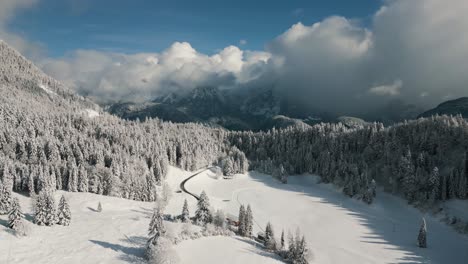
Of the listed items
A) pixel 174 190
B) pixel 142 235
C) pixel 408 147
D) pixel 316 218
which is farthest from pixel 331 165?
pixel 142 235

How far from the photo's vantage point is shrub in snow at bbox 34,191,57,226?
80.8 meters

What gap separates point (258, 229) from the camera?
10894 cm

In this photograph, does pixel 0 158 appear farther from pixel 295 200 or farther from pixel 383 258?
pixel 383 258

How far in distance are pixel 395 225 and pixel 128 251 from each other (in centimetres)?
9852

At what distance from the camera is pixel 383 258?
9294cm

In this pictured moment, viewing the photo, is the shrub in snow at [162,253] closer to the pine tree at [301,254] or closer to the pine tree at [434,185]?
the pine tree at [301,254]

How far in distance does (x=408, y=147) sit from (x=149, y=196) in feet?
428

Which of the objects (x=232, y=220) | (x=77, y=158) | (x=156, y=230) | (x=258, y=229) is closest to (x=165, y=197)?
(x=232, y=220)

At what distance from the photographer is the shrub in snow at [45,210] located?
80812 mm

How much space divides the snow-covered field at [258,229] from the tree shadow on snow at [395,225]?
0.29 meters

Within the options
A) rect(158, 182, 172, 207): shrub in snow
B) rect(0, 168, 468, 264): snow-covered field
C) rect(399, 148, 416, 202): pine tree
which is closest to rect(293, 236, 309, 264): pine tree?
rect(0, 168, 468, 264): snow-covered field

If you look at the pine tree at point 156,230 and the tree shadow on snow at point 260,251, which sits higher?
the pine tree at point 156,230

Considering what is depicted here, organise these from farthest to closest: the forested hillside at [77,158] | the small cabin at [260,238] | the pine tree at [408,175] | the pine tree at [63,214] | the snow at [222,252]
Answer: the pine tree at [408,175] → the forested hillside at [77,158] → the small cabin at [260,238] → the pine tree at [63,214] → the snow at [222,252]

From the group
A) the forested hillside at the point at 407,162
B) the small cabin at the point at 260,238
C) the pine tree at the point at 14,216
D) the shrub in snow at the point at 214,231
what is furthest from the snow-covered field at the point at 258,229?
the forested hillside at the point at 407,162
